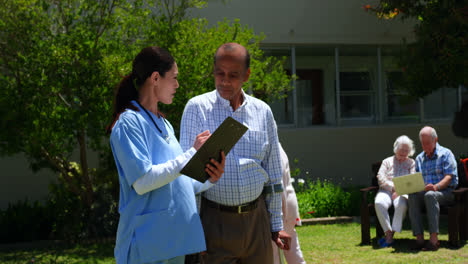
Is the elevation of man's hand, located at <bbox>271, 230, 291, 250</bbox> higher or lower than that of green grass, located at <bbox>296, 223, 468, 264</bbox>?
higher

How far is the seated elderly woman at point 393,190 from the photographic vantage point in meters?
8.18

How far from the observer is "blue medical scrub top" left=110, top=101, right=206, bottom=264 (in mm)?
2584

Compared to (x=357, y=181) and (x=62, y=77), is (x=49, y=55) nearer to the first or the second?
(x=62, y=77)

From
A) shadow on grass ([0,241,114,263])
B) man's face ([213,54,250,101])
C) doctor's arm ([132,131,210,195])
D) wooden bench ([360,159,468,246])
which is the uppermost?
man's face ([213,54,250,101])

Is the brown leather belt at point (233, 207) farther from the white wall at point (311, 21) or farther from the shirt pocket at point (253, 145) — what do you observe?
the white wall at point (311, 21)

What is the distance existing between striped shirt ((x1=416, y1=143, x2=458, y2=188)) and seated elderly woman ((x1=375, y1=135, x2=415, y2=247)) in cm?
20

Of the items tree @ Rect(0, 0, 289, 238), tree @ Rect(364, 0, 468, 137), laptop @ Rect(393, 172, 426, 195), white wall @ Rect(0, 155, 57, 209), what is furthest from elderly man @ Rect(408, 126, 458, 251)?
white wall @ Rect(0, 155, 57, 209)

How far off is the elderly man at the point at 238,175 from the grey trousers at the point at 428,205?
16.8ft

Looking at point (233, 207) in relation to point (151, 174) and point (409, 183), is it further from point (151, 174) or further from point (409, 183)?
point (409, 183)

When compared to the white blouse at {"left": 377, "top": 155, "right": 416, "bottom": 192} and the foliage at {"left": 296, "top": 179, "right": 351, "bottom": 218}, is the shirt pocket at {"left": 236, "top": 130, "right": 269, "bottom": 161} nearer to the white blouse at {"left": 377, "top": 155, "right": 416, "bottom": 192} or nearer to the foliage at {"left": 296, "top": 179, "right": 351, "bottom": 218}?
the white blouse at {"left": 377, "top": 155, "right": 416, "bottom": 192}

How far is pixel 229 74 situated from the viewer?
10.7ft

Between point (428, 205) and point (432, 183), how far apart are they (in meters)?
0.52

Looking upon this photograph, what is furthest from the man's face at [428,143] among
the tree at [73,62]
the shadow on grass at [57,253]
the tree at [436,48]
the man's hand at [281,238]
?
the man's hand at [281,238]

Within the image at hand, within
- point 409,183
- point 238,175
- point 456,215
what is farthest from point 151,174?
point 456,215
